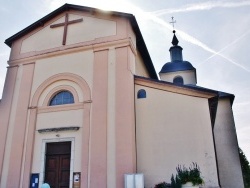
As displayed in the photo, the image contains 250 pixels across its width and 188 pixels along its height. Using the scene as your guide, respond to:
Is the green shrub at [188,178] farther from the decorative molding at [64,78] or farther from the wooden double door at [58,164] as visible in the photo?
the decorative molding at [64,78]

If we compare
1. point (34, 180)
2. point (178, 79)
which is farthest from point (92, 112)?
point (178, 79)

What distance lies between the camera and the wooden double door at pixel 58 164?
390 inches

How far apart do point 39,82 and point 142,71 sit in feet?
20.4

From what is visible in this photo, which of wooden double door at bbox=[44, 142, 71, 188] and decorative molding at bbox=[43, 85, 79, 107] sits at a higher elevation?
decorative molding at bbox=[43, 85, 79, 107]

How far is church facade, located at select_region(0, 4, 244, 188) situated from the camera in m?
9.40

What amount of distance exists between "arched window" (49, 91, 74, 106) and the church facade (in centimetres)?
5

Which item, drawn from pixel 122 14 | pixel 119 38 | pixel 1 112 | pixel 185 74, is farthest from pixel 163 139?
pixel 185 74

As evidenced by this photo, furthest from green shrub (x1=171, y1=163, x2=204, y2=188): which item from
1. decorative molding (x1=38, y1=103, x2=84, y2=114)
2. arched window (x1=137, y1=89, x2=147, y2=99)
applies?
decorative molding (x1=38, y1=103, x2=84, y2=114)

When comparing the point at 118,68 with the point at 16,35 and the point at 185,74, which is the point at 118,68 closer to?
the point at 16,35

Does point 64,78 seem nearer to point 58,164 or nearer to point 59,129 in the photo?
point 59,129

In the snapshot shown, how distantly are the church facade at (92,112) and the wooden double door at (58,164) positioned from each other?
0.14 ft

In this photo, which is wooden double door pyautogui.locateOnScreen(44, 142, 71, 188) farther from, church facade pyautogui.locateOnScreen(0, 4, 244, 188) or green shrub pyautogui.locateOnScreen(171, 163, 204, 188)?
green shrub pyautogui.locateOnScreen(171, 163, 204, 188)

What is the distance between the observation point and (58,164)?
1024cm

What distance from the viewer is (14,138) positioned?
35.9 ft
